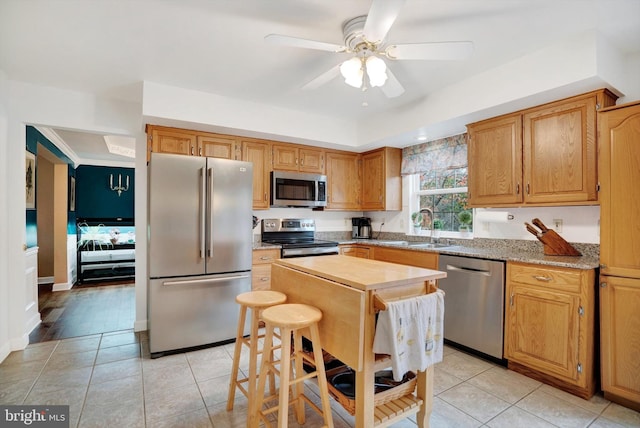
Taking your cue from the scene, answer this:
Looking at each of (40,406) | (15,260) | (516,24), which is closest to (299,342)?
(40,406)

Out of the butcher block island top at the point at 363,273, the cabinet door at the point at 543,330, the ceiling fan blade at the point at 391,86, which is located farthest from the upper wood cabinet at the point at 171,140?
the cabinet door at the point at 543,330

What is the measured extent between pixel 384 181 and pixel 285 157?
4.53 ft

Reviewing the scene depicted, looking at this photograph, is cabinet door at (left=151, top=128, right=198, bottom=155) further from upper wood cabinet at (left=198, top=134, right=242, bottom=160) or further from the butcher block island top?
the butcher block island top

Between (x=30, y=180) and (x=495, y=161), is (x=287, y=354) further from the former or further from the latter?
(x=30, y=180)

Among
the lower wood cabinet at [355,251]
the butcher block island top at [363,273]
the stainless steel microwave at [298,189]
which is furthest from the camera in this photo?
the lower wood cabinet at [355,251]

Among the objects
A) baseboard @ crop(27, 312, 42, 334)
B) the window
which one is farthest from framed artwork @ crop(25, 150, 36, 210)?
the window

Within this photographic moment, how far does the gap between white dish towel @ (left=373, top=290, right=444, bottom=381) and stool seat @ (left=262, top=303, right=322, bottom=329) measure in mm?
340

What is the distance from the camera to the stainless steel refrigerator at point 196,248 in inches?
111

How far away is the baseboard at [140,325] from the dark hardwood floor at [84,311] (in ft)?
0.53

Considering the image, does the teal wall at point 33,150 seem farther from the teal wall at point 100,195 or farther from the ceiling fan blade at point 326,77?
the ceiling fan blade at point 326,77

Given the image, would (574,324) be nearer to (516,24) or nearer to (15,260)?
(516,24)

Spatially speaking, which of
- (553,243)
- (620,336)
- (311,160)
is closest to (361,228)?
(311,160)

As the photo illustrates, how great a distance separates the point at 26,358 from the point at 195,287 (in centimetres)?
154
